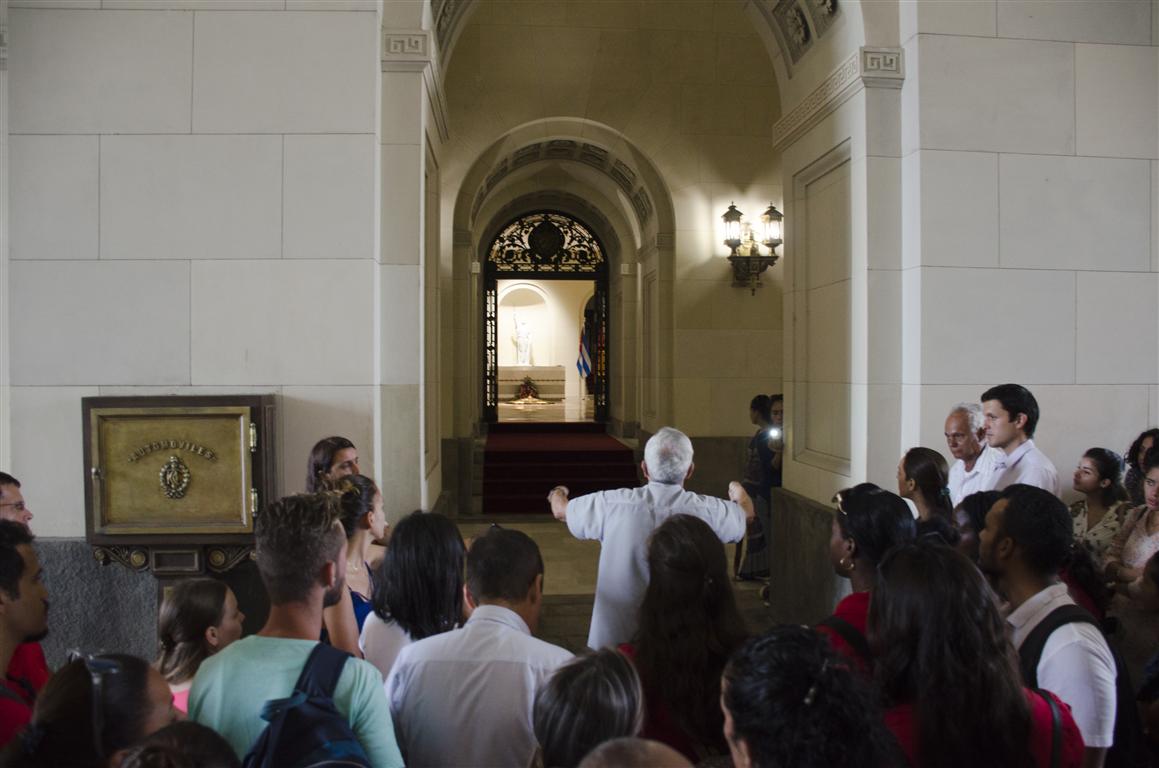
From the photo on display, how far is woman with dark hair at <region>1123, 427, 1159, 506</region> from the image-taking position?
446cm

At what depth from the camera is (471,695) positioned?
6.68 ft

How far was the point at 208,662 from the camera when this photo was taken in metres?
1.83

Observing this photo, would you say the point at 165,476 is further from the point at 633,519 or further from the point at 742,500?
the point at 742,500

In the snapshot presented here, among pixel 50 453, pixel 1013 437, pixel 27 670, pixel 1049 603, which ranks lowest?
pixel 27 670

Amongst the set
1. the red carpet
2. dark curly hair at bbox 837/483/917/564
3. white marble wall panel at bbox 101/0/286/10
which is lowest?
the red carpet

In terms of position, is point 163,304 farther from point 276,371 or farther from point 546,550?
point 546,550

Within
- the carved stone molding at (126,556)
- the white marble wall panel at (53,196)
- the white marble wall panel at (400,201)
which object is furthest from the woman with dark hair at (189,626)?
the white marble wall panel at (53,196)

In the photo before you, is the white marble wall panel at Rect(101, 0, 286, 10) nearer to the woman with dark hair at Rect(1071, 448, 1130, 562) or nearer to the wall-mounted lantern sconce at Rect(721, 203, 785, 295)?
the woman with dark hair at Rect(1071, 448, 1130, 562)

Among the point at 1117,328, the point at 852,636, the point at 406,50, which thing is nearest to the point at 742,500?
the point at 852,636

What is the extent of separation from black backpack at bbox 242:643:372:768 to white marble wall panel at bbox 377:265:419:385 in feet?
10.9

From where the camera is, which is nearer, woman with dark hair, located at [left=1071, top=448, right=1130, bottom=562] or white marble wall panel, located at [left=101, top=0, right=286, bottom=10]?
woman with dark hair, located at [left=1071, top=448, right=1130, bottom=562]

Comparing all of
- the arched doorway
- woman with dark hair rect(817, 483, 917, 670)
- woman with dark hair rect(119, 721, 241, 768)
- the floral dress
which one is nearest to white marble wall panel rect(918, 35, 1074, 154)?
the floral dress

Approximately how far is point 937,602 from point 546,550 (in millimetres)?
7385

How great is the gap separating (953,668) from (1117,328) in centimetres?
422
